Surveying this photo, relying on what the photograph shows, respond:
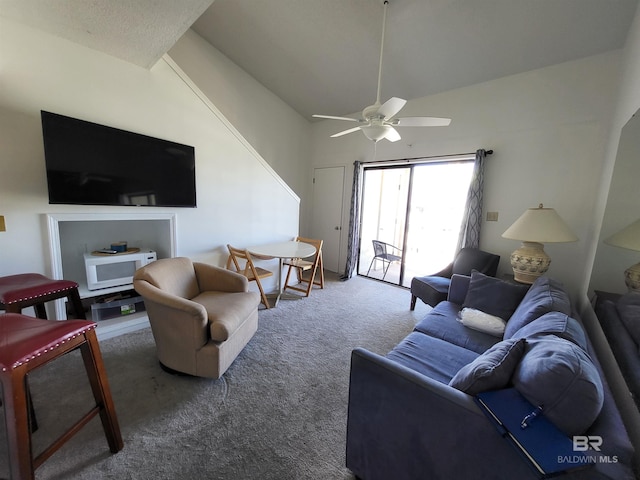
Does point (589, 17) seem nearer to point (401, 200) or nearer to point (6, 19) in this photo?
point (401, 200)

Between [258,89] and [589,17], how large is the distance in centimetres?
394

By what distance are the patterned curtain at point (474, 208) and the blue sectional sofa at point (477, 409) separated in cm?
186

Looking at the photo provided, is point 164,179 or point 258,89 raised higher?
point 258,89

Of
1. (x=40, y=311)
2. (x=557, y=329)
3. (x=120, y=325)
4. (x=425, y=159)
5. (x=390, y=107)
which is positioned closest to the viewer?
(x=557, y=329)

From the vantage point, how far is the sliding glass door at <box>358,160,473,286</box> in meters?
3.69

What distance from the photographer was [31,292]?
150cm

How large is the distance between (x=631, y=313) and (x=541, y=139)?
2147 mm

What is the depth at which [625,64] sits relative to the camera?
2.17 metres

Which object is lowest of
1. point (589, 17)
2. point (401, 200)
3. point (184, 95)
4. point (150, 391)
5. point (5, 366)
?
point (150, 391)

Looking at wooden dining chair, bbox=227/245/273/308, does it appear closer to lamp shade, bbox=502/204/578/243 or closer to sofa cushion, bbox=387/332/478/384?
sofa cushion, bbox=387/332/478/384

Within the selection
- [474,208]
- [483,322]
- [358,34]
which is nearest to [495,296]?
[483,322]

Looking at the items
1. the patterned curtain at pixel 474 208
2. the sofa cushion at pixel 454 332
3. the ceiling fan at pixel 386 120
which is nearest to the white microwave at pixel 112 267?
the ceiling fan at pixel 386 120

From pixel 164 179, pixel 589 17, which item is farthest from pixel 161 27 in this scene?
pixel 589 17

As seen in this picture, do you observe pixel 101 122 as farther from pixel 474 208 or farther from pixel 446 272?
pixel 474 208
